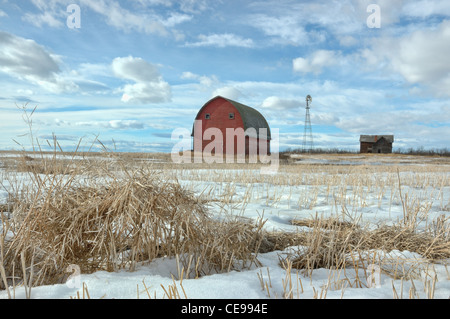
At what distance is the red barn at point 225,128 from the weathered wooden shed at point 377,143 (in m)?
31.3

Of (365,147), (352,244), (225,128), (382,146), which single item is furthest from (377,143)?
(352,244)

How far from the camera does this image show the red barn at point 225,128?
93.5 ft

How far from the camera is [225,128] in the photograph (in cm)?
2917

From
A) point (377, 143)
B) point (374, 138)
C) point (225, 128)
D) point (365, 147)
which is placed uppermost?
point (374, 138)

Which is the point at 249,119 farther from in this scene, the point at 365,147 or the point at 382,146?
the point at 382,146

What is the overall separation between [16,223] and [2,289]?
89 centimetres

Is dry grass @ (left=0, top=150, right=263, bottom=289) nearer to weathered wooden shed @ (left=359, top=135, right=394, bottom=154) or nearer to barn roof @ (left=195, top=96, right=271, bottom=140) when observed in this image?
barn roof @ (left=195, top=96, right=271, bottom=140)

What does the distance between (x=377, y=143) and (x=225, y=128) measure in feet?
117

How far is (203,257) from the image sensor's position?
7.56 feet

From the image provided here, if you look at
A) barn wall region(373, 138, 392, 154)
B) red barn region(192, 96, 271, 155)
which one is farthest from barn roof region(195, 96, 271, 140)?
barn wall region(373, 138, 392, 154)

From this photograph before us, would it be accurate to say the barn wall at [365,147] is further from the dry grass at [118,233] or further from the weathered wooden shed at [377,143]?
the dry grass at [118,233]

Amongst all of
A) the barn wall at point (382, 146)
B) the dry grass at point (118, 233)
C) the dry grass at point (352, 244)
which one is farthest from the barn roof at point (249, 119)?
the barn wall at point (382, 146)

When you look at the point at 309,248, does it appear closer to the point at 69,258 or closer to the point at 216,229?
the point at 216,229
